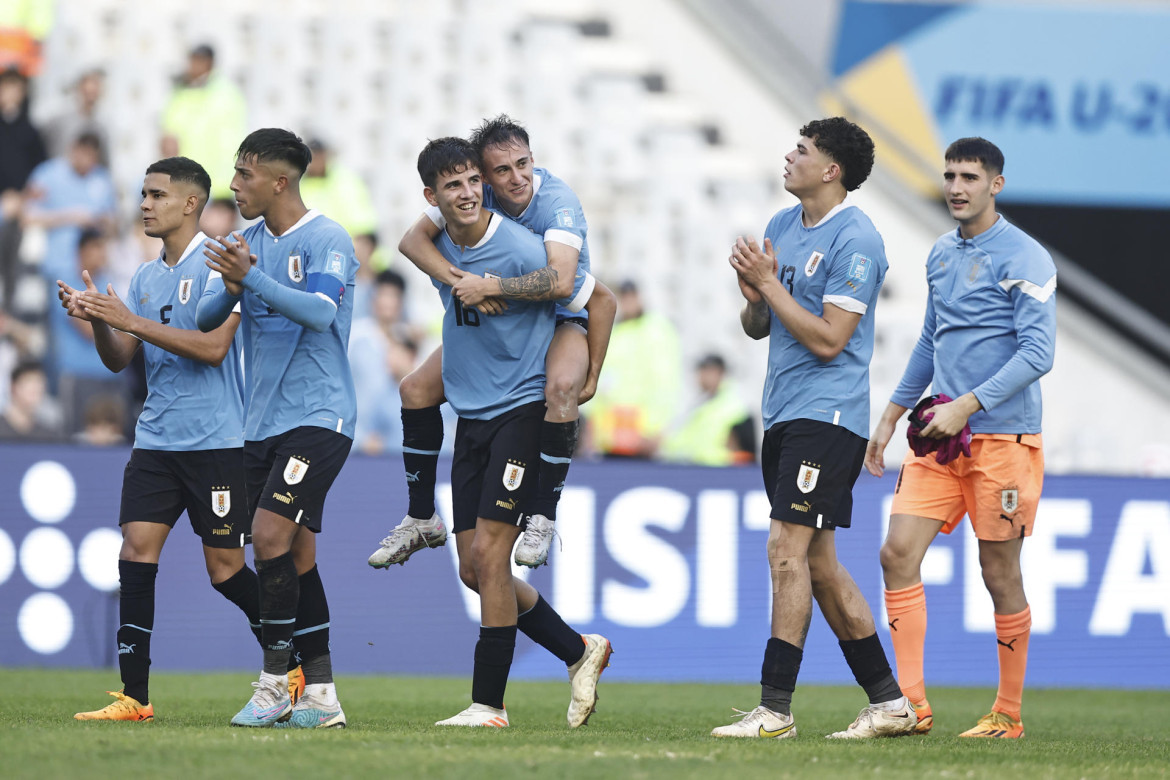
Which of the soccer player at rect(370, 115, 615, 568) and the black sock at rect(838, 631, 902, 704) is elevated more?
the soccer player at rect(370, 115, 615, 568)

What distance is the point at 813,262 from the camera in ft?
20.9

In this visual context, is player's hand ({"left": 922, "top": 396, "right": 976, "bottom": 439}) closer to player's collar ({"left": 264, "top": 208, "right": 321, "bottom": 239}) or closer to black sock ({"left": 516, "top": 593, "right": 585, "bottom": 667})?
black sock ({"left": 516, "top": 593, "right": 585, "bottom": 667})

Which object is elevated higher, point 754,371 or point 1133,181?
point 1133,181

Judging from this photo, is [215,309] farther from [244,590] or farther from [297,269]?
[244,590]

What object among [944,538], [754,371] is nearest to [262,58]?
[754,371]

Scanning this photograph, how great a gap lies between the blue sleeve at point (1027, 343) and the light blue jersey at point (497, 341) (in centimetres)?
189

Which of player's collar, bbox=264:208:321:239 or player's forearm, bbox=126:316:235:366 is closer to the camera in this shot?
player's forearm, bbox=126:316:235:366

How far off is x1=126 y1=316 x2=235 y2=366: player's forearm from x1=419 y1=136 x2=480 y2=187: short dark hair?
1.06 meters

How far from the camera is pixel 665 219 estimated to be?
51.1 ft

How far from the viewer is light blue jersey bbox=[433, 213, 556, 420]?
649 cm

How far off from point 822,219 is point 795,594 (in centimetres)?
155

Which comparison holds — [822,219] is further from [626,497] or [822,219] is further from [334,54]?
[334,54]

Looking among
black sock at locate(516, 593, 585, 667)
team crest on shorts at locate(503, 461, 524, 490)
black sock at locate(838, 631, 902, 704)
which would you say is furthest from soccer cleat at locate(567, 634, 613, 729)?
black sock at locate(838, 631, 902, 704)

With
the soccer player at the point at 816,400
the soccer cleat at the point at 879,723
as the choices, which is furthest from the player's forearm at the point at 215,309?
the soccer cleat at the point at 879,723
